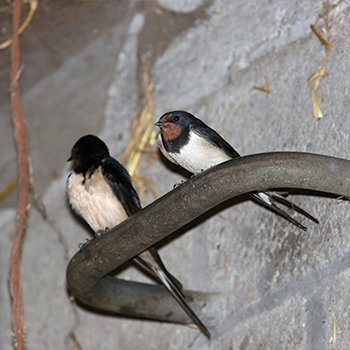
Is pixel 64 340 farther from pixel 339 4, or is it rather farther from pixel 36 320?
pixel 339 4

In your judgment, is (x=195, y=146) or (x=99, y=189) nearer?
(x=195, y=146)

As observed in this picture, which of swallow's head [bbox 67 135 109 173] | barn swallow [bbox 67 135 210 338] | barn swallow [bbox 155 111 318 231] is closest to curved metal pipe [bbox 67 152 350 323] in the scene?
barn swallow [bbox 67 135 210 338]

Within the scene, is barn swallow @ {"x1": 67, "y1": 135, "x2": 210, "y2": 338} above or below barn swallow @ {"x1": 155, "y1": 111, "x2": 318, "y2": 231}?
above

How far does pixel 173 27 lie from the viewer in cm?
267

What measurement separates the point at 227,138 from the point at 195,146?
0.76 feet

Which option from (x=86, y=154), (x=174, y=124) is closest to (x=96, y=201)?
(x=86, y=154)

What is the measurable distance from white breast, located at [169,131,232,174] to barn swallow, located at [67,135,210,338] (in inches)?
9.6

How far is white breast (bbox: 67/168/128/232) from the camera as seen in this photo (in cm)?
239

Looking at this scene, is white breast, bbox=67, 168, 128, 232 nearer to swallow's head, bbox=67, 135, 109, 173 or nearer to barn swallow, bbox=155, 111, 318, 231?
swallow's head, bbox=67, 135, 109, 173

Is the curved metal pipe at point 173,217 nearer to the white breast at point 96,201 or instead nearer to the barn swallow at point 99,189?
the barn swallow at point 99,189

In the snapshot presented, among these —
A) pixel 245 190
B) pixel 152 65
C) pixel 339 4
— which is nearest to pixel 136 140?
pixel 152 65

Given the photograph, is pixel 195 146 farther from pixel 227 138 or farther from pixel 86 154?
pixel 86 154

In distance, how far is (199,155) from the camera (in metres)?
2.13

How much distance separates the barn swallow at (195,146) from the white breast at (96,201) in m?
0.25
